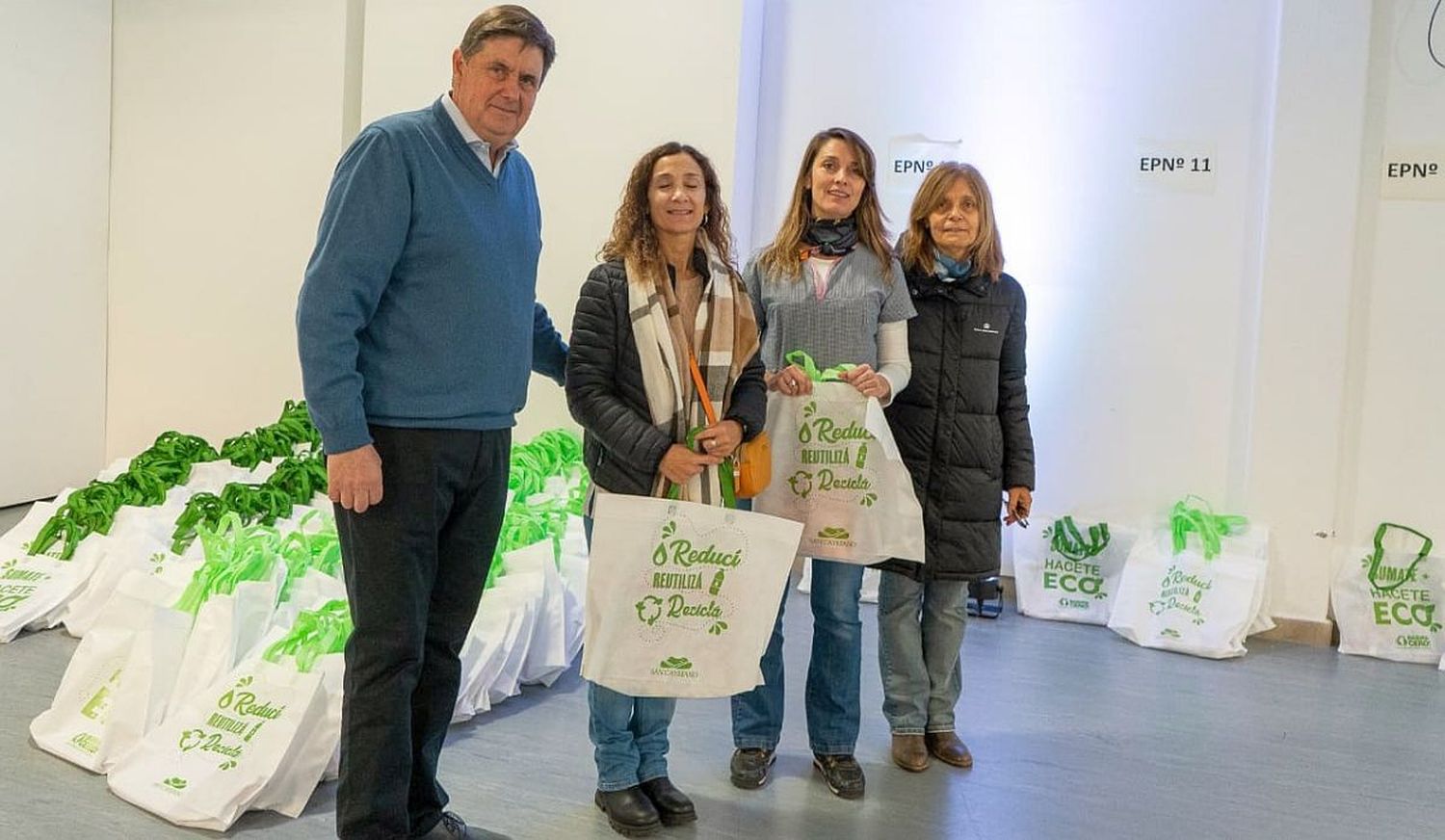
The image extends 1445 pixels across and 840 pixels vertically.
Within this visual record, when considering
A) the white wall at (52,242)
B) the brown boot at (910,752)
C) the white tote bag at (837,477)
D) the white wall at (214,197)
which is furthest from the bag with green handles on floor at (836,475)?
the white wall at (52,242)

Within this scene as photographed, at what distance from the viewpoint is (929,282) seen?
294 centimetres

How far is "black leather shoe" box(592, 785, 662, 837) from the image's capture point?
8.19 ft

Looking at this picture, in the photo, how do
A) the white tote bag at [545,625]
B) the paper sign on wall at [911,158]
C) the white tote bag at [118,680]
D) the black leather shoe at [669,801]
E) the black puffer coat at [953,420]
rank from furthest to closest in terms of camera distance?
the paper sign on wall at [911,158] < the white tote bag at [545,625] < the black puffer coat at [953,420] < the white tote bag at [118,680] < the black leather shoe at [669,801]

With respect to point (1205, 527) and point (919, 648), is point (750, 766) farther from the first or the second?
point (1205, 527)

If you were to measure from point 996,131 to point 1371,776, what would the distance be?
265 centimetres

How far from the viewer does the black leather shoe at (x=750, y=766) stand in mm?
2789

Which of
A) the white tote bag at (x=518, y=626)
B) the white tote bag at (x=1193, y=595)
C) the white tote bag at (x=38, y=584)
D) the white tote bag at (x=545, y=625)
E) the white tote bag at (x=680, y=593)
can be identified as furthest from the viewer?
the white tote bag at (x=1193, y=595)

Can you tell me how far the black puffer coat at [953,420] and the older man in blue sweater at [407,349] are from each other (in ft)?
3.52

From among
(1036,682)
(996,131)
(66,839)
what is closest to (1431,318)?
(996,131)

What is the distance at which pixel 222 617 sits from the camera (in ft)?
8.95

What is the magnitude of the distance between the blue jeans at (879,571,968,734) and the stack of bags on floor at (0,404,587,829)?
915mm

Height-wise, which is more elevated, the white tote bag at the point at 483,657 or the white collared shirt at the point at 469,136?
the white collared shirt at the point at 469,136


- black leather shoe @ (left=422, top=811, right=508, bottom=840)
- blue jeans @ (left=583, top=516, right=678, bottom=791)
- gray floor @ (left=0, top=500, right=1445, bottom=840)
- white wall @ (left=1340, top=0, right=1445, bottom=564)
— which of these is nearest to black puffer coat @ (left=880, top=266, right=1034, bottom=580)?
gray floor @ (left=0, top=500, right=1445, bottom=840)

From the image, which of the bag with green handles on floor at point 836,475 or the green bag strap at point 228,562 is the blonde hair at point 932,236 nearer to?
the bag with green handles on floor at point 836,475
